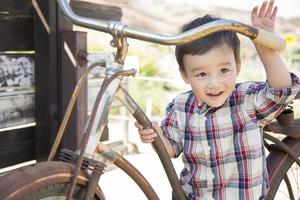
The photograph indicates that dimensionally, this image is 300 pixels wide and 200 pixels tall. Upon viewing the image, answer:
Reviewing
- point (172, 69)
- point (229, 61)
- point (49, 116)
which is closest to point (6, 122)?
point (49, 116)

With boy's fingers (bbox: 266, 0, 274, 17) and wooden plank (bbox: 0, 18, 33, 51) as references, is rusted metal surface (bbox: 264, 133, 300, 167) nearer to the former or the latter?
boy's fingers (bbox: 266, 0, 274, 17)

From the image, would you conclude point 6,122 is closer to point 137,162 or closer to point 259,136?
point 259,136

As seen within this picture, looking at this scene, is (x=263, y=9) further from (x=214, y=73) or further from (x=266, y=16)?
(x=214, y=73)

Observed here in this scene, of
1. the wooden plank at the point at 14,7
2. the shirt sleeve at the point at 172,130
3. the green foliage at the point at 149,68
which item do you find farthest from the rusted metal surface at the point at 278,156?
the green foliage at the point at 149,68

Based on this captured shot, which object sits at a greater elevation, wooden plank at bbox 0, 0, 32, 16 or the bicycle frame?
wooden plank at bbox 0, 0, 32, 16

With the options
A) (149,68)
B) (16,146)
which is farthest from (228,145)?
(149,68)

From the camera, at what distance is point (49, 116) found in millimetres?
2154

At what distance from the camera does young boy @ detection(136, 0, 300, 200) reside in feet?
5.45

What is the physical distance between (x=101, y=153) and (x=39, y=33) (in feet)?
2.96

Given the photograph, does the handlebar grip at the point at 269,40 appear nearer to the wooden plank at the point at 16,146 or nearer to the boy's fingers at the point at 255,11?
the boy's fingers at the point at 255,11

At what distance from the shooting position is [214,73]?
166cm

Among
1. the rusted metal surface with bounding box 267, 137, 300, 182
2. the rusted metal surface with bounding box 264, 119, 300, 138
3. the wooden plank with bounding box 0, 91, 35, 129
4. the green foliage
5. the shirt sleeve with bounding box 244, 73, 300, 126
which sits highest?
the shirt sleeve with bounding box 244, 73, 300, 126

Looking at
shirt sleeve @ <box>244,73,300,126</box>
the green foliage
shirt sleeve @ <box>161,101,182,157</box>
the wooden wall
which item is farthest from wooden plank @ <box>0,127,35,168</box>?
the green foliage

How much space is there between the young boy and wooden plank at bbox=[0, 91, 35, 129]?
2.16 feet
